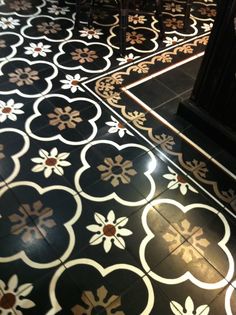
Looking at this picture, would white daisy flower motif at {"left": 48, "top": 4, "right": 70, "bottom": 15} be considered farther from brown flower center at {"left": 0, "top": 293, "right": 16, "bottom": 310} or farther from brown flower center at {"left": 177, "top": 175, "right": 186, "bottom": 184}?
brown flower center at {"left": 0, "top": 293, "right": 16, "bottom": 310}

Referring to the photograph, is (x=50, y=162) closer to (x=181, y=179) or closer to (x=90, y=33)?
(x=181, y=179)

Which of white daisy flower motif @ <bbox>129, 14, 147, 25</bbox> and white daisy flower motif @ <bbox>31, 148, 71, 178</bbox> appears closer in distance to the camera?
white daisy flower motif @ <bbox>31, 148, 71, 178</bbox>

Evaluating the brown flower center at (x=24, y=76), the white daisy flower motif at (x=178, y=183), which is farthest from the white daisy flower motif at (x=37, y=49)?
the white daisy flower motif at (x=178, y=183)

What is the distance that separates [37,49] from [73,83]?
22.2 inches

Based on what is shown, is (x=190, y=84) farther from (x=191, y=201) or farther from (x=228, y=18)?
(x=191, y=201)

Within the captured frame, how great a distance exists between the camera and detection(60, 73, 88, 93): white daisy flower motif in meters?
2.35

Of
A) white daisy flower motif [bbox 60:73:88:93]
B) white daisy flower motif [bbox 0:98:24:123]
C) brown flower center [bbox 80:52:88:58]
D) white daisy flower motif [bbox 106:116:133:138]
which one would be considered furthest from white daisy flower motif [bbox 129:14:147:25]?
white daisy flower motif [bbox 0:98:24:123]

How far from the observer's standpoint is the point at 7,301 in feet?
4.43

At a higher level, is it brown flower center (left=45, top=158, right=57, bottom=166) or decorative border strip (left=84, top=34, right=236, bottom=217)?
decorative border strip (left=84, top=34, right=236, bottom=217)

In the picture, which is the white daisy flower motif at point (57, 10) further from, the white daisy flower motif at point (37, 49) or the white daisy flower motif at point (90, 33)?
the white daisy flower motif at point (37, 49)

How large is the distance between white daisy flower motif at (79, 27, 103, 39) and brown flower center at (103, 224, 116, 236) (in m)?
1.93

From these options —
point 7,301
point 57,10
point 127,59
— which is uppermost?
point 57,10

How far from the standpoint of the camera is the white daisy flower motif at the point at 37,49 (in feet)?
8.55

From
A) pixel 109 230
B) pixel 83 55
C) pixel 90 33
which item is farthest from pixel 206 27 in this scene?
pixel 109 230
